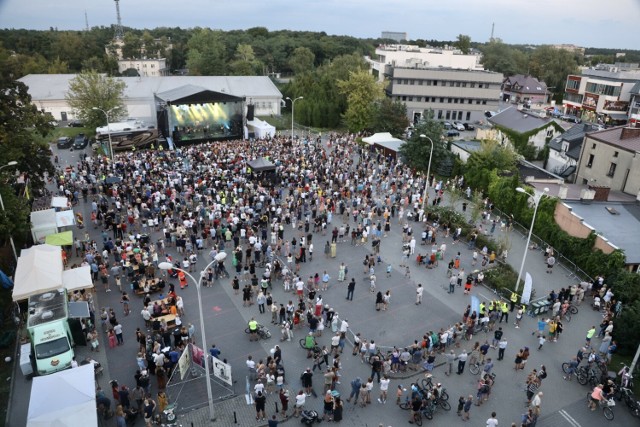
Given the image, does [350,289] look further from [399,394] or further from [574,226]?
[574,226]

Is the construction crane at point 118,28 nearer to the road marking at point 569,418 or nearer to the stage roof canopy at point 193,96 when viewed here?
the stage roof canopy at point 193,96

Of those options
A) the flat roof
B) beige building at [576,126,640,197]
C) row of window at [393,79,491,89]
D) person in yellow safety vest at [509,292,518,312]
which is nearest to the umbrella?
person in yellow safety vest at [509,292,518,312]

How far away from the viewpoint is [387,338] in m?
17.2

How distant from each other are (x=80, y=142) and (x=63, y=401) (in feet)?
129

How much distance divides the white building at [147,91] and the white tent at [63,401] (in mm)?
43762

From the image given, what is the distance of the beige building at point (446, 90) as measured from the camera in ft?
203

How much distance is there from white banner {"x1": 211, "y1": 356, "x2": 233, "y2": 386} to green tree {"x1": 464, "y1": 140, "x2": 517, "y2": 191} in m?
26.0

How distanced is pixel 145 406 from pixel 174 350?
2947 millimetres

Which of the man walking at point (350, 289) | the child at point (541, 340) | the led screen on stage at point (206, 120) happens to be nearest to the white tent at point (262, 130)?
the led screen on stage at point (206, 120)

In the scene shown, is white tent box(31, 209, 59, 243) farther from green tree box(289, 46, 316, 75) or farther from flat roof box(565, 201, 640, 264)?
green tree box(289, 46, 316, 75)

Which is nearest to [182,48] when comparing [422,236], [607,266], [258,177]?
[258,177]

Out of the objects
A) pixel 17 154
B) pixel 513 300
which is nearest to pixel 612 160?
pixel 513 300

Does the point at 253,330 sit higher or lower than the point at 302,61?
lower

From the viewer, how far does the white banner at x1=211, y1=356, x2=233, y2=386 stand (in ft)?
46.1
